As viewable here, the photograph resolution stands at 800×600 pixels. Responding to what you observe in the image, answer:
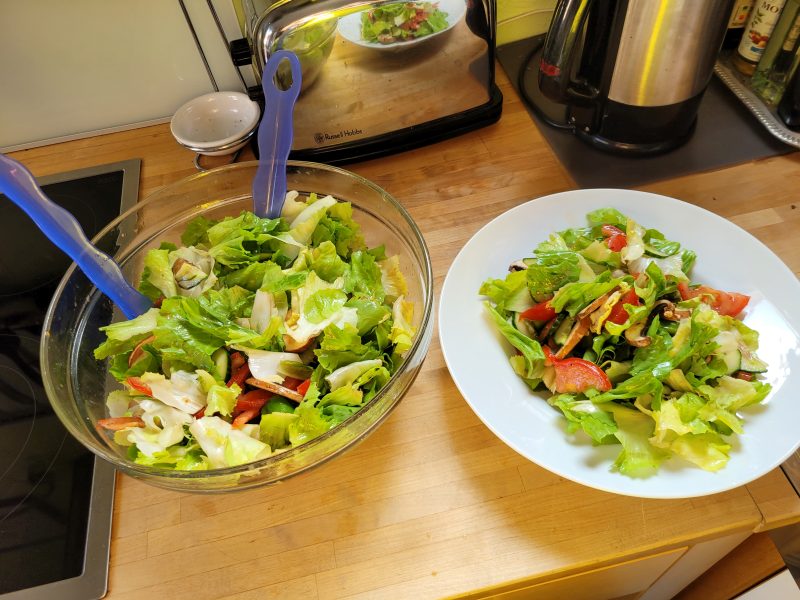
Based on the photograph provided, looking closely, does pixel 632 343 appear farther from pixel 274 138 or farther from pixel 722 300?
pixel 274 138

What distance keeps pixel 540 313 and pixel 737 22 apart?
2.65 feet

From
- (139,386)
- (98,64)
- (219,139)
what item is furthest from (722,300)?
(98,64)

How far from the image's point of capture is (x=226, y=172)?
33.0 inches

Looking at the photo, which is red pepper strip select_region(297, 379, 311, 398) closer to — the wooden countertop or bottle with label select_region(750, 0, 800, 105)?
the wooden countertop

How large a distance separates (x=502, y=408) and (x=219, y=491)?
0.30m

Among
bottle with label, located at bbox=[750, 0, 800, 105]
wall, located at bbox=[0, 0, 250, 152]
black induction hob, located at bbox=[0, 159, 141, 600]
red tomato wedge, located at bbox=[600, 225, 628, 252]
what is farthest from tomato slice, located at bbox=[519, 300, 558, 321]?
wall, located at bbox=[0, 0, 250, 152]

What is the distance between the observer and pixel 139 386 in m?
0.61

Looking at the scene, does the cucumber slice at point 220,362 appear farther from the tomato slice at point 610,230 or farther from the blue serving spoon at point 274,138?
the tomato slice at point 610,230

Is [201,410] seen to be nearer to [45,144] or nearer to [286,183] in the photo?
[286,183]

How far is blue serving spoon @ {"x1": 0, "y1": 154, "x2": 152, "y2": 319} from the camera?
21.5 inches

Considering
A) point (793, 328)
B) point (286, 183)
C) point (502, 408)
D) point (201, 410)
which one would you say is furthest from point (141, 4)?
point (793, 328)

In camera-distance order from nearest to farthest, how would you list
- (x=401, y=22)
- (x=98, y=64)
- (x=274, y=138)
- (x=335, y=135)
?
(x=274, y=138) < (x=401, y=22) < (x=335, y=135) < (x=98, y=64)

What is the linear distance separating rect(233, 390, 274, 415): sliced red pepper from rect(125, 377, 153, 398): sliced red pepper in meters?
0.09

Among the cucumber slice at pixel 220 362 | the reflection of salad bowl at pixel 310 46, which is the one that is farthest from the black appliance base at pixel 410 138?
the cucumber slice at pixel 220 362
